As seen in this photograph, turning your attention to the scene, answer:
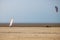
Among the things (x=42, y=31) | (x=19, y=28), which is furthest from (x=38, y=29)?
(x=19, y=28)

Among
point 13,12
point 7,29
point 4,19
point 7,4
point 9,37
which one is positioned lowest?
point 9,37

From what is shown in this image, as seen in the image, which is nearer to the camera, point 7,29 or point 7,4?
point 7,29

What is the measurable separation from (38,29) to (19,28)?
0.25 meters

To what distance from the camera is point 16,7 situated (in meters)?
1.62

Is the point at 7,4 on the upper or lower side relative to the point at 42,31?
upper

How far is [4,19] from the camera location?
63.6 inches

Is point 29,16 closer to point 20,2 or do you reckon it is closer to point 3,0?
point 20,2

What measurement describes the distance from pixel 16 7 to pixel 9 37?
0.55m

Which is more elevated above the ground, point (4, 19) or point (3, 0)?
point (3, 0)

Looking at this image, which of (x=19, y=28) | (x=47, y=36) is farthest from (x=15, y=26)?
(x=47, y=36)

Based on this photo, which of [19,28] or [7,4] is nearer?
[19,28]

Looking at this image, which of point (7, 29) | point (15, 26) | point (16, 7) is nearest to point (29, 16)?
point (16, 7)

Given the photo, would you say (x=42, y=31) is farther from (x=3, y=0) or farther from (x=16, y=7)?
(x=3, y=0)

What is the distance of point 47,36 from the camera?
1256 millimetres
